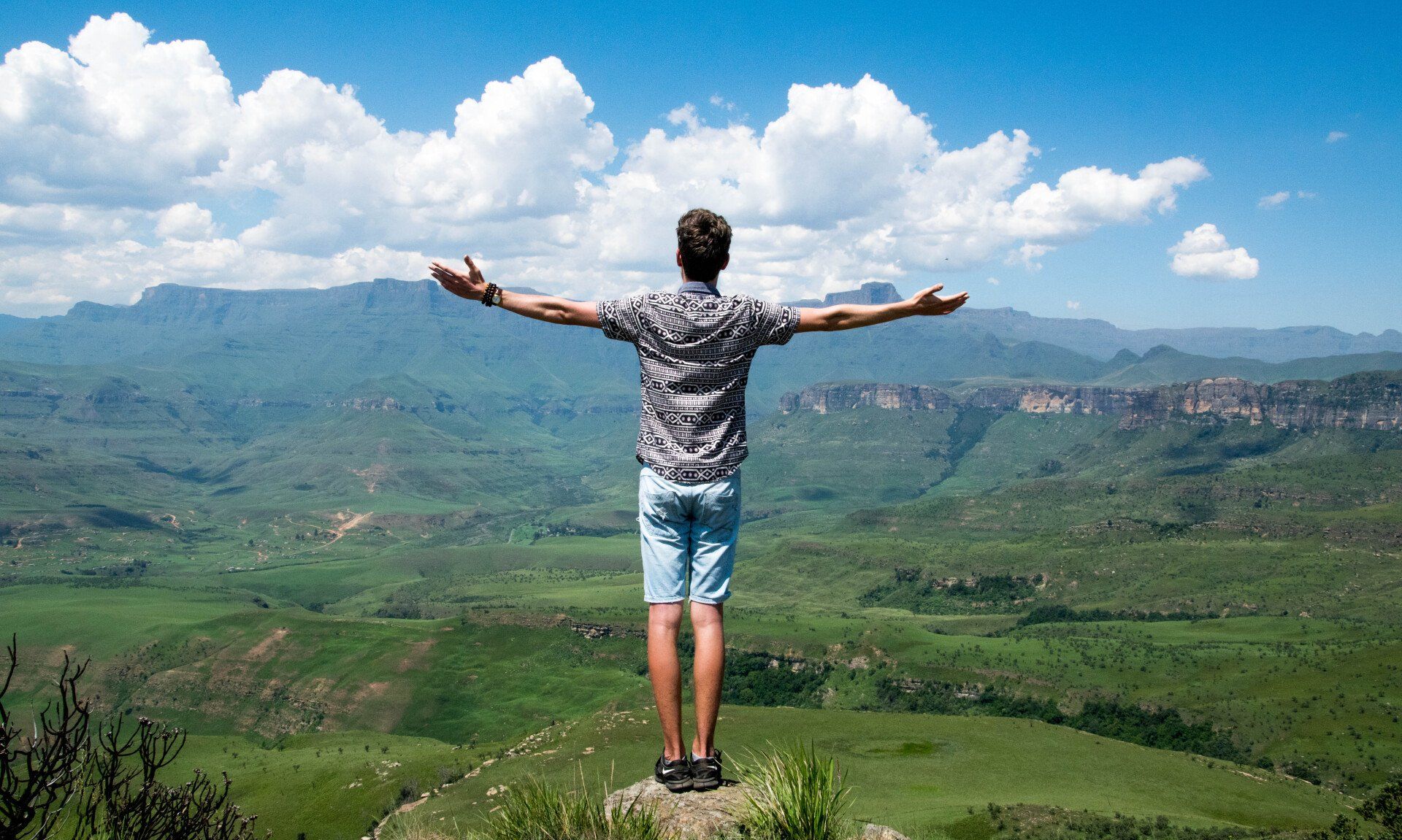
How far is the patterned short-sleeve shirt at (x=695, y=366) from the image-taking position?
7.07 m

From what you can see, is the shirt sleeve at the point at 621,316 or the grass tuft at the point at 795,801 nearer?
the grass tuft at the point at 795,801

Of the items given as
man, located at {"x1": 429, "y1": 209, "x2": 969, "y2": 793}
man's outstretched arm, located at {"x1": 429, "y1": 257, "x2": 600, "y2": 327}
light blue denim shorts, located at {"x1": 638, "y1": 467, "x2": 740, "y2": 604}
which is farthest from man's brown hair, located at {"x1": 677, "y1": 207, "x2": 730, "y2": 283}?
light blue denim shorts, located at {"x1": 638, "y1": 467, "x2": 740, "y2": 604}

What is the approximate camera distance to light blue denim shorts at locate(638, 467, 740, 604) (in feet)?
23.4

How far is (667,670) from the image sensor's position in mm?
7324

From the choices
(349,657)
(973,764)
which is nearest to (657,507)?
(973,764)

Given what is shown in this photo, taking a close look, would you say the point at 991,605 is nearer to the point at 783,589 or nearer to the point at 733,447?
the point at 783,589

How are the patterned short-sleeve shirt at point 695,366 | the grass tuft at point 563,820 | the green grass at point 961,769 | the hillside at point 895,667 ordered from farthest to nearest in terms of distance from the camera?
1. the hillside at point 895,667
2. the green grass at point 961,769
3. the patterned short-sleeve shirt at point 695,366
4. the grass tuft at point 563,820

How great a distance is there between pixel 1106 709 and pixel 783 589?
84.0 m

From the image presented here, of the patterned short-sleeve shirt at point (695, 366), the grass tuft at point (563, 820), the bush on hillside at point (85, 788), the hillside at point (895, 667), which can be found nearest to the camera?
the bush on hillside at point (85, 788)

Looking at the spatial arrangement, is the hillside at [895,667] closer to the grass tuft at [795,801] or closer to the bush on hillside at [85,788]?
the bush on hillside at [85,788]

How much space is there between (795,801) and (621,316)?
163 inches

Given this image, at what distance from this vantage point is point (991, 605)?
138 m

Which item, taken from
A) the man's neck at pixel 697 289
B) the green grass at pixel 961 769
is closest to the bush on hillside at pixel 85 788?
the man's neck at pixel 697 289

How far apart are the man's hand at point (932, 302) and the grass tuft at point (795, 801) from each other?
3836 mm
